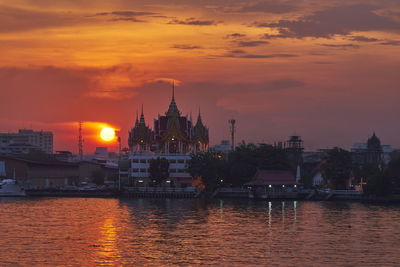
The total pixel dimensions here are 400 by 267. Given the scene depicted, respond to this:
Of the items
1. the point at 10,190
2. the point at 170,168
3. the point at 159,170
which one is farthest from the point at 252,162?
the point at 10,190

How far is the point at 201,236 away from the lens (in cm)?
8512

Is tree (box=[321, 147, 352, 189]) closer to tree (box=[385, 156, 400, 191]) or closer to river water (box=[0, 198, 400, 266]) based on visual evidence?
tree (box=[385, 156, 400, 191])

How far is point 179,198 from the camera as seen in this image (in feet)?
549

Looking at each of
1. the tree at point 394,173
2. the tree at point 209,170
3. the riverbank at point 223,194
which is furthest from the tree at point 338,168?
the tree at point 209,170

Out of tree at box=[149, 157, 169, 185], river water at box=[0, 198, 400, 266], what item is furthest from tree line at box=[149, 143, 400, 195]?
river water at box=[0, 198, 400, 266]

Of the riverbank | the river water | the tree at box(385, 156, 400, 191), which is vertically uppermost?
the tree at box(385, 156, 400, 191)

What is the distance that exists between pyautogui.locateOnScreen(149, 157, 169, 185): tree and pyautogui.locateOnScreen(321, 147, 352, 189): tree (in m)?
33.9

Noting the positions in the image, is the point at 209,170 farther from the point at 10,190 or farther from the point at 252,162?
the point at 10,190

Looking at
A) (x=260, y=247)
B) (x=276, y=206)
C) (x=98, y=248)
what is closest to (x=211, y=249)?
(x=260, y=247)

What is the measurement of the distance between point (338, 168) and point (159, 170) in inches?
1463

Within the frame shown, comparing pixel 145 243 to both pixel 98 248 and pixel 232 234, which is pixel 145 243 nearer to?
pixel 98 248

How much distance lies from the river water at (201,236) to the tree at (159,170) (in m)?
52.1

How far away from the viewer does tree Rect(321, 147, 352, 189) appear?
537 feet

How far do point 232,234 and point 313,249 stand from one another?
13706 millimetres
